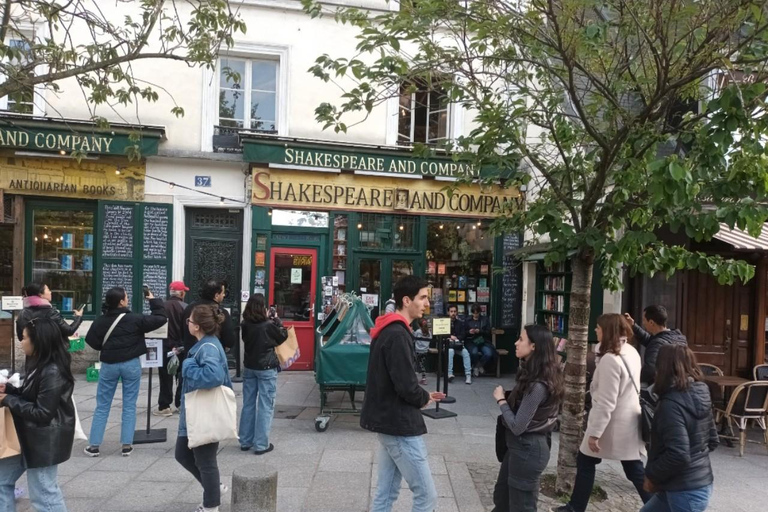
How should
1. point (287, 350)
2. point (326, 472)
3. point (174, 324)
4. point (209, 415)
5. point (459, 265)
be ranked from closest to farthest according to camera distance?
point (209, 415) < point (326, 472) < point (287, 350) < point (174, 324) < point (459, 265)

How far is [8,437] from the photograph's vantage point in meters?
3.44

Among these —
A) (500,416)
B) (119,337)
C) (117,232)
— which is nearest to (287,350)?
(119,337)

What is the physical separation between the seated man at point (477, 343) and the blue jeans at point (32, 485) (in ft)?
25.3

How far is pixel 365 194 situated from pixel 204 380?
683cm

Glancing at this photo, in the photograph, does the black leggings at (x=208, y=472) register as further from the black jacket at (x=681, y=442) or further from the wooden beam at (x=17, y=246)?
the wooden beam at (x=17, y=246)

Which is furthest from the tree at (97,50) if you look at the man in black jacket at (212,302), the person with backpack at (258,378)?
the person with backpack at (258,378)

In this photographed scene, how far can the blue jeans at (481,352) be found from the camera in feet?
33.9

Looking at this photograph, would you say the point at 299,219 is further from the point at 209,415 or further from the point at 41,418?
the point at 41,418

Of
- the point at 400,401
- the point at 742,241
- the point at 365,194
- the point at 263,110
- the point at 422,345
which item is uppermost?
the point at 263,110

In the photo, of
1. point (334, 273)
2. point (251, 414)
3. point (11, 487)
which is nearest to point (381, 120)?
point (334, 273)

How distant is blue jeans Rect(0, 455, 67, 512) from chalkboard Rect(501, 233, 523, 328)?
8792 mm

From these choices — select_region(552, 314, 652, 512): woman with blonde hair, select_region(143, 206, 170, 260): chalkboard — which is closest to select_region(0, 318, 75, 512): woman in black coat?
select_region(552, 314, 652, 512): woman with blonde hair

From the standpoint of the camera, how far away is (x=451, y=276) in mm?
11047

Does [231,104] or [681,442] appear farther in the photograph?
[231,104]
